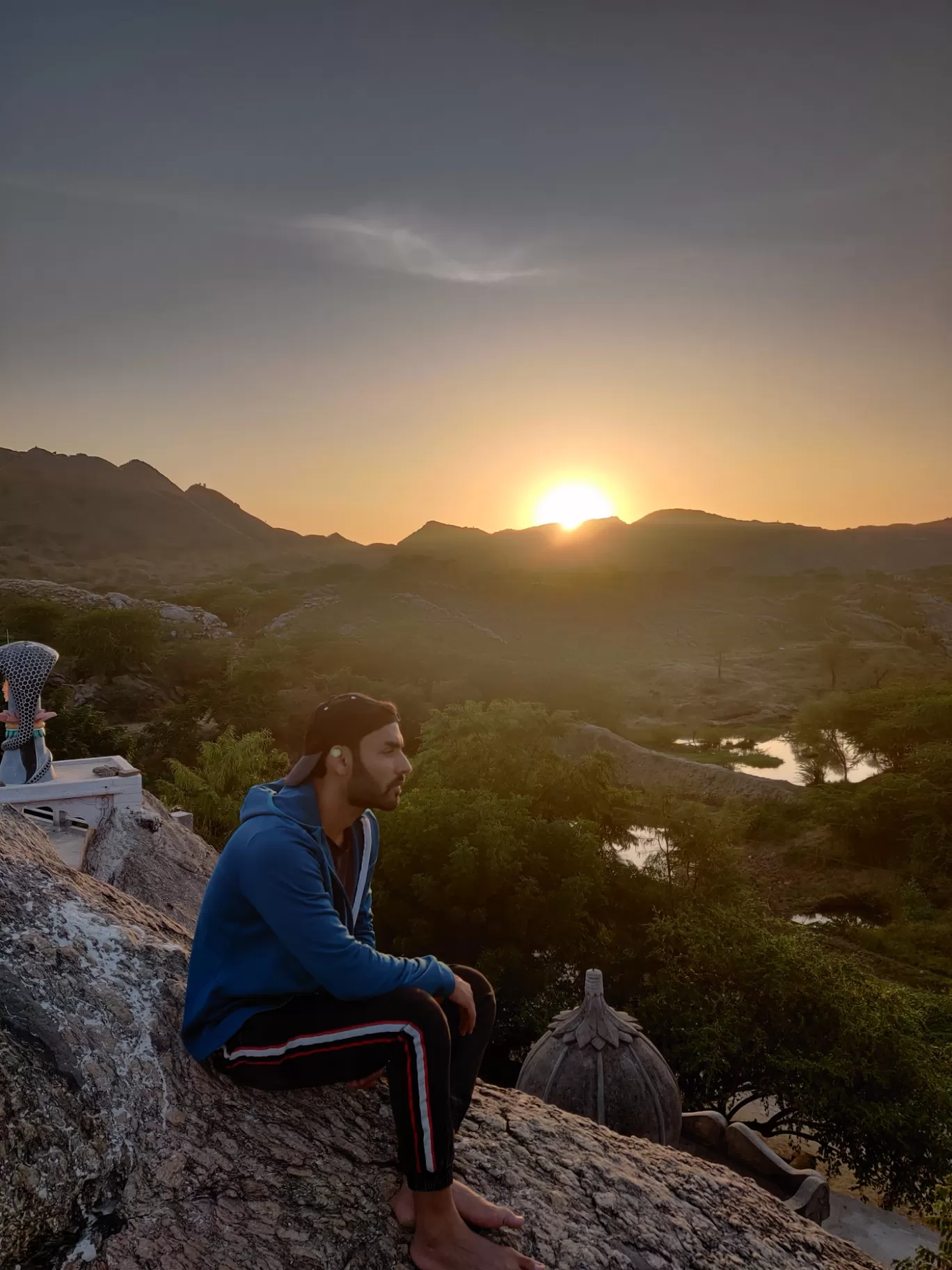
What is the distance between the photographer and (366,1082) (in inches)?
124

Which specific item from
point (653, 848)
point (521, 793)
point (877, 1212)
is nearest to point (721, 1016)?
point (877, 1212)

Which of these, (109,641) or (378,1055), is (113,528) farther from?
(378,1055)

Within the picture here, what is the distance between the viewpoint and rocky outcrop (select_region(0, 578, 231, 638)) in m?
64.8

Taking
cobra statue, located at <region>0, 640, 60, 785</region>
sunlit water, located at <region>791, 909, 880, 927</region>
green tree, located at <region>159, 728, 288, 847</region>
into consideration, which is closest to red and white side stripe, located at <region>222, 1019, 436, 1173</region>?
cobra statue, located at <region>0, 640, 60, 785</region>

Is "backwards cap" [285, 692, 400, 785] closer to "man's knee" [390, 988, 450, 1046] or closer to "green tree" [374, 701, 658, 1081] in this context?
"man's knee" [390, 988, 450, 1046]

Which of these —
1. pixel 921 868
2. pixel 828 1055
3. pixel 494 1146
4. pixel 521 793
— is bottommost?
pixel 921 868

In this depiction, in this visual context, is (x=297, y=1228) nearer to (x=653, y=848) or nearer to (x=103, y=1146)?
(x=103, y=1146)

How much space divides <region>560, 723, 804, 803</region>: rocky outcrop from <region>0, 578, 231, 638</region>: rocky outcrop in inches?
1401

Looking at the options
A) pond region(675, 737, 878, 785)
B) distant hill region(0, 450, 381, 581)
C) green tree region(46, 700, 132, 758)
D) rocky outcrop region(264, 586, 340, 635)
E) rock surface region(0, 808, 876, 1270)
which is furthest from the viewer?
distant hill region(0, 450, 381, 581)

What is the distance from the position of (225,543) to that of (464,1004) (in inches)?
5503

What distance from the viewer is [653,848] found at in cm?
2389

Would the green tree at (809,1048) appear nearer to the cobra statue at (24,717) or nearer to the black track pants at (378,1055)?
the cobra statue at (24,717)

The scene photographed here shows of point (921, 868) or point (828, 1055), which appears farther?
point (921, 868)

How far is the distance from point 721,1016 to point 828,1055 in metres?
1.26
